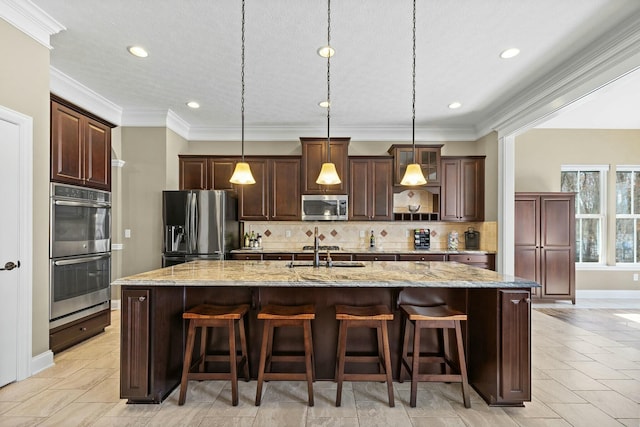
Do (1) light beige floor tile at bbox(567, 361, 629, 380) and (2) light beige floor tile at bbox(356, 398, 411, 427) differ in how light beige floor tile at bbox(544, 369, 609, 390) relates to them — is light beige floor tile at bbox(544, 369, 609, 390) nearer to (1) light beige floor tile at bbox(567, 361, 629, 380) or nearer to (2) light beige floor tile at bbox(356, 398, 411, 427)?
(1) light beige floor tile at bbox(567, 361, 629, 380)

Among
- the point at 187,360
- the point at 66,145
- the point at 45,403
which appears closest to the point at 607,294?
the point at 187,360

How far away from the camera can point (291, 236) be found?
540 cm

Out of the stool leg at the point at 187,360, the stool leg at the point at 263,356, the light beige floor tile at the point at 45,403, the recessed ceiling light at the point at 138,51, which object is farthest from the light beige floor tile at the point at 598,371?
the recessed ceiling light at the point at 138,51

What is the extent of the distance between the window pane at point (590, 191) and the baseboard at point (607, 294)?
136cm

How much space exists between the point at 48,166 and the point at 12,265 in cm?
86

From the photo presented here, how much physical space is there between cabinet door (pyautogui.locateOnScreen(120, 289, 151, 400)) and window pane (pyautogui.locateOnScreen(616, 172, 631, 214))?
7235 millimetres

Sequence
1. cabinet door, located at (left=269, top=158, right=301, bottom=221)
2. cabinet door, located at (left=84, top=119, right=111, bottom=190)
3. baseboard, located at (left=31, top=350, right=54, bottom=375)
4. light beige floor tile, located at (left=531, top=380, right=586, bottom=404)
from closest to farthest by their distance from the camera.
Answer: light beige floor tile, located at (left=531, top=380, right=586, bottom=404)
baseboard, located at (left=31, top=350, right=54, bottom=375)
cabinet door, located at (left=84, top=119, right=111, bottom=190)
cabinet door, located at (left=269, top=158, right=301, bottom=221)

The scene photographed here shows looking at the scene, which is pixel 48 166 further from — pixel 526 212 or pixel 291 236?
pixel 526 212

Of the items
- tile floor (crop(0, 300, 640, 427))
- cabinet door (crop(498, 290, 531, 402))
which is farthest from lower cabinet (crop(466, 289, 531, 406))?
tile floor (crop(0, 300, 640, 427))

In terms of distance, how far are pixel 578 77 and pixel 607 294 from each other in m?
4.29

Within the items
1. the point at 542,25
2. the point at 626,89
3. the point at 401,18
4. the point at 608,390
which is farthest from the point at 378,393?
the point at 626,89

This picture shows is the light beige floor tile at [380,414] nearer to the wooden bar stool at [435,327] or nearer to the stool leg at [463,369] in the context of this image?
the wooden bar stool at [435,327]

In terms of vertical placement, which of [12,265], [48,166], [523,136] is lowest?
[12,265]

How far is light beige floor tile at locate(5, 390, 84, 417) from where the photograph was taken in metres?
2.13
